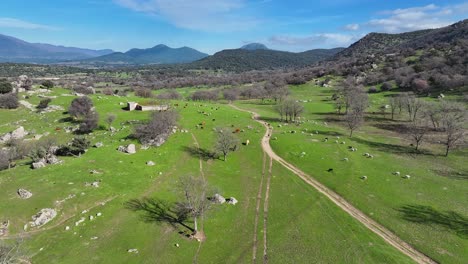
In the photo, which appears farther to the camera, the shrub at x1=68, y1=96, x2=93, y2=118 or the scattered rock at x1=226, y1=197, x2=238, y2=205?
the shrub at x1=68, y1=96, x2=93, y2=118

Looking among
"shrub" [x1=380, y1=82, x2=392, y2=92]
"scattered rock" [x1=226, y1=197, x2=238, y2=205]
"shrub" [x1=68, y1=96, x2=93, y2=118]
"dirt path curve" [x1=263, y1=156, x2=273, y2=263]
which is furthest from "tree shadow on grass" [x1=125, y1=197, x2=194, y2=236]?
"shrub" [x1=380, y1=82, x2=392, y2=92]

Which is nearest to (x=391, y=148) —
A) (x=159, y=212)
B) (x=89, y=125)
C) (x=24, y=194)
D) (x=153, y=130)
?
(x=159, y=212)

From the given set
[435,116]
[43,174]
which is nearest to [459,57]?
[435,116]

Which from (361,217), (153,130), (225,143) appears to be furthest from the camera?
(153,130)

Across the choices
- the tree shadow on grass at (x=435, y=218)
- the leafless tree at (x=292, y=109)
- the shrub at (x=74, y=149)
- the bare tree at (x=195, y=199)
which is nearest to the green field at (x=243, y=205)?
the tree shadow on grass at (x=435, y=218)

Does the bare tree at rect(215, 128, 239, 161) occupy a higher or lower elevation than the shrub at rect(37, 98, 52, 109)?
A: lower

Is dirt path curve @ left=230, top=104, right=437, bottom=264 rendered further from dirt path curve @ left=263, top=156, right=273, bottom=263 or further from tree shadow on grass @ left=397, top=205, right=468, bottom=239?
dirt path curve @ left=263, top=156, right=273, bottom=263

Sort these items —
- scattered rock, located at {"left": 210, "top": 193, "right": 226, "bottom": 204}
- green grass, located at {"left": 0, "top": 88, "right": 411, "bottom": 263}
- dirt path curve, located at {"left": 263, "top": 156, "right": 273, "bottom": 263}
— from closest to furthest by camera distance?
green grass, located at {"left": 0, "top": 88, "right": 411, "bottom": 263} → dirt path curve, located at {"left": 263, "top": 156, "right": 273, "bottom": 263} → scattered rock, located at {"left": 210, "top": 193, "right": 226, "bottom": 204}

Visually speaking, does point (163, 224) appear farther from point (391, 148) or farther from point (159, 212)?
point (391, 148)
